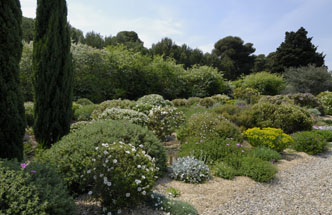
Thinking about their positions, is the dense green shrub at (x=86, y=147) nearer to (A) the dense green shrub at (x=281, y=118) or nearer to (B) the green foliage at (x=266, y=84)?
(A) the dense green shrub at (x=281, y=118)

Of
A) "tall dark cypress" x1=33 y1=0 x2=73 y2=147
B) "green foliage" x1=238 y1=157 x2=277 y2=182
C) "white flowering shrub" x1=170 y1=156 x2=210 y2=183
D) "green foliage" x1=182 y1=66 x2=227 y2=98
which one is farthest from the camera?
"green foliage" x1=182 y1=66 x2=227 y2=98

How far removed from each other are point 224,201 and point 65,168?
2384 millimetres

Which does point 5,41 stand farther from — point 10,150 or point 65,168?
point 65,168

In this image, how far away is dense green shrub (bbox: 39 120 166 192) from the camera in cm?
321

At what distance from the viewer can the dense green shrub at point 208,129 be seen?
6.02 meters

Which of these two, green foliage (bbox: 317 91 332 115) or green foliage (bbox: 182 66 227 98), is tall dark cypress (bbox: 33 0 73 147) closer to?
green foliage (bbox: 182 66 227 98)

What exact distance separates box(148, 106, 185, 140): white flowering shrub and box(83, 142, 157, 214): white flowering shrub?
12.4ft

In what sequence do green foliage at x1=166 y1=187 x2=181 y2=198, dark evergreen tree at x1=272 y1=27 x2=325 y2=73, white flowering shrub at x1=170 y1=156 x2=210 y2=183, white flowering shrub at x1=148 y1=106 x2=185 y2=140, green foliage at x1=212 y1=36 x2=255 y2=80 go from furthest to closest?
green foliage at x1=212 y1=36 x2=255 y2=80, dark evergreen tree at x1=272 y1=27 x2=325 y2=73, white flowering shrub at x1=148 y1=106 x2=185 y2=140, white flowering shrub at x1=170 y1=156 x2=210 y2=183, green foliage at x1=166 y1=187 x2=181 y2=198

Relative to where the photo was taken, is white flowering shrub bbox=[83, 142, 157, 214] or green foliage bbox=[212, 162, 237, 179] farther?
green foliage bbox=[212, 162, 237, 179]

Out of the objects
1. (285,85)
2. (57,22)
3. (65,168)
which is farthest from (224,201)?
(285,85)

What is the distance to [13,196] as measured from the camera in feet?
6.57

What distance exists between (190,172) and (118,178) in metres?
1.73

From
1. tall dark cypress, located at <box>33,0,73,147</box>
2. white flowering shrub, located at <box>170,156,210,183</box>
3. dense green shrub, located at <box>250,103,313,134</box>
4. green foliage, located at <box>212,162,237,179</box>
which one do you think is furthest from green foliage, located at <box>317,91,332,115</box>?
tall dark cypress, located at <box>33,0,73,147</box>

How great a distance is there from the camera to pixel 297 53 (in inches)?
1177
